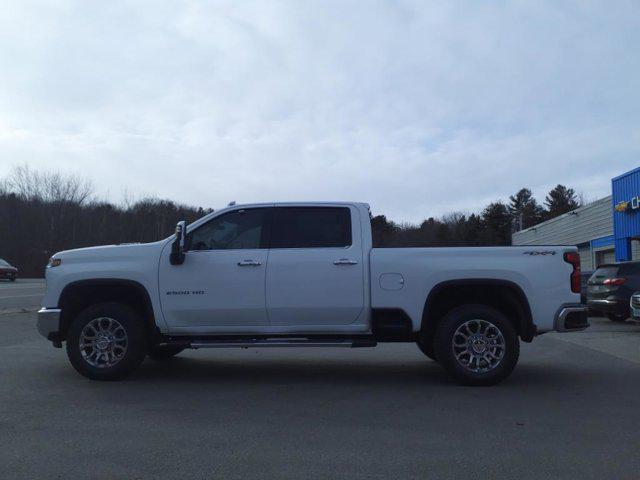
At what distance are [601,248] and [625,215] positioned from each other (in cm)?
517

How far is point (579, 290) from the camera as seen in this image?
797 centimetres

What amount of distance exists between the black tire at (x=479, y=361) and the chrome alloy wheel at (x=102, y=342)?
3.74 meters

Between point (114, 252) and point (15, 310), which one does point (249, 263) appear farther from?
point (15, 310)

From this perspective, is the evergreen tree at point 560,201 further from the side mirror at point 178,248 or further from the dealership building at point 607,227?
the side mirror at point 178,248

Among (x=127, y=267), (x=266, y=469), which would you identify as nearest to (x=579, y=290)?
(x=266, y=469)

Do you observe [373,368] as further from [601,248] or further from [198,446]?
[601,248]

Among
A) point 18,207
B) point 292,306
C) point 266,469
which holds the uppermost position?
point 18,207

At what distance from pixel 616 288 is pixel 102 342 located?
12.7 metres

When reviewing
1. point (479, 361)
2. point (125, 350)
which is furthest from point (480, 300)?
point (125, 350)

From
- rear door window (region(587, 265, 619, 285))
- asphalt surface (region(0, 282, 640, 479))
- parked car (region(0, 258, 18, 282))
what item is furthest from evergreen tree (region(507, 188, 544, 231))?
asphalt surface (region(0, 282, 640, 479))

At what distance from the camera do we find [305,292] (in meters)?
7.98

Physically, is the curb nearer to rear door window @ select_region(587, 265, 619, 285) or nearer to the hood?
the hood

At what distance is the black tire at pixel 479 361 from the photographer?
791cm

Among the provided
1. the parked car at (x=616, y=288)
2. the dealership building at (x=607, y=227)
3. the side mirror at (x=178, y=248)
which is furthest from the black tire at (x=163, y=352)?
the dealership building at (x=607, y=227)
